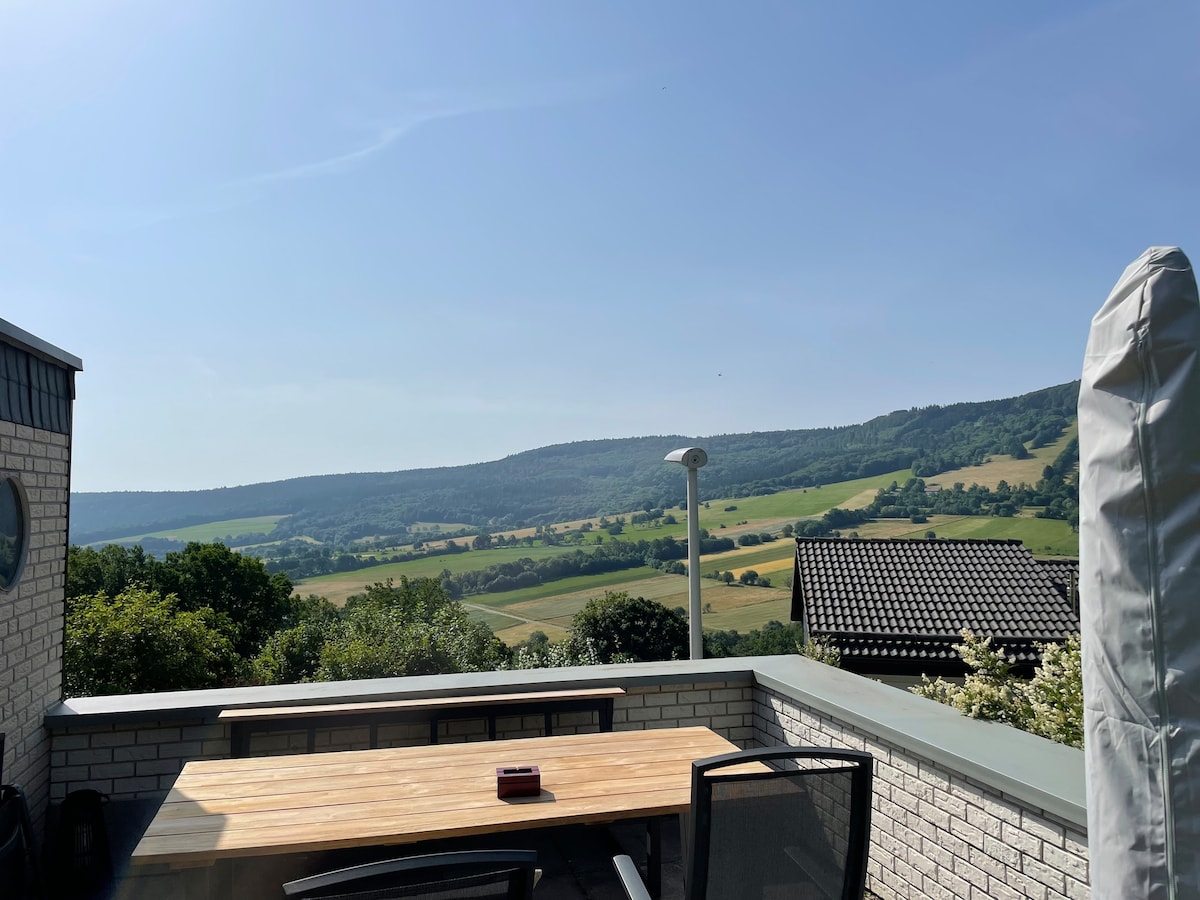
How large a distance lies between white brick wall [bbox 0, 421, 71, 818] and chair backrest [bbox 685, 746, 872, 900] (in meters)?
2.93

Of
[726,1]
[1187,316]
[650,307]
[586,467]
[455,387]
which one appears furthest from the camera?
[455,387]

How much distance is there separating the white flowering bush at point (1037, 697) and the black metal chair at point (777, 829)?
1566 millimetres

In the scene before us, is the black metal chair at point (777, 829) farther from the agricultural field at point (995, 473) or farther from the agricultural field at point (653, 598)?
the agricultural field at point (995, 473)

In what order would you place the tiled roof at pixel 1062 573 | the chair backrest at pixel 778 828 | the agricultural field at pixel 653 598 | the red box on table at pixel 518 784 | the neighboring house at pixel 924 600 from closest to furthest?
the chair backrest at pixel 778 828 < the red box on table at pixel 518 784 < the neighboring house at pixel 924 600 < the tiled roof at pixel 1062 573 < the agricultural field at pixel 653 598

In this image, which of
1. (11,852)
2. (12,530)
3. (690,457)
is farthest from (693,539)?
(11,852)

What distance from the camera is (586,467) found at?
3597 cm

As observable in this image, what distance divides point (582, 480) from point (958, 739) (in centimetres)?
3295

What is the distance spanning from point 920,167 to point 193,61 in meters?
18.9

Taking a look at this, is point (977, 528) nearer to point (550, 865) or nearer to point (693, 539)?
point (693, 539)

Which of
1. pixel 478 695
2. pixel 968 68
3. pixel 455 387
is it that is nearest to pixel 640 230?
pixel 968 68

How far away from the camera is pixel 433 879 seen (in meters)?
1.15

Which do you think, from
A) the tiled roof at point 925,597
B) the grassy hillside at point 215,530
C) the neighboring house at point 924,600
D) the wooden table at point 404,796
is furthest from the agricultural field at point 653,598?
the wooden table at point 404,796

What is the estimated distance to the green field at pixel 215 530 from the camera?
3556 cm

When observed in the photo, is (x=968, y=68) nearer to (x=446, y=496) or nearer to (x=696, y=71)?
(x=696, y=71)
